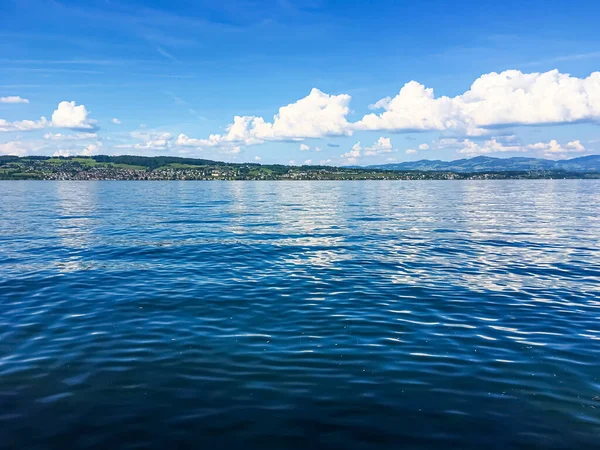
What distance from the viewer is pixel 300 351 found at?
15.7 metres

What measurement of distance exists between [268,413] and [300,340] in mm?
5212

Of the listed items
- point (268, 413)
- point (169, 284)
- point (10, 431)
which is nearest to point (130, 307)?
point (169, 284)

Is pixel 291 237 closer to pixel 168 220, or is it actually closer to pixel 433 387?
pixel 168 220

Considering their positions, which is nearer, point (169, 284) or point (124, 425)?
point (124, 425)

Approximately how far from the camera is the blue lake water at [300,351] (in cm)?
1106

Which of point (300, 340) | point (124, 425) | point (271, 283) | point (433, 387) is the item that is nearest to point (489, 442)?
point (433, 387)

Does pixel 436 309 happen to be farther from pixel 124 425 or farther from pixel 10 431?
pixel 10 431

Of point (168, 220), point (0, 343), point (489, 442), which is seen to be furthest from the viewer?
point (168, 220)

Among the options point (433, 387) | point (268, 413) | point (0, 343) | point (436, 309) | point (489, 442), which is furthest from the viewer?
point (436, 309)

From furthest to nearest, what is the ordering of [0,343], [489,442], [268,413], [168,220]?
[168,220], [0,343], [268,413], [489,442]

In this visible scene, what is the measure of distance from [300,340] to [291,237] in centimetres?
2948

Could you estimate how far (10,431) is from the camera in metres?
10.8

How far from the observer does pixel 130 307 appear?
2155cm

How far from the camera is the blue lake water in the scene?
11.1 meters
